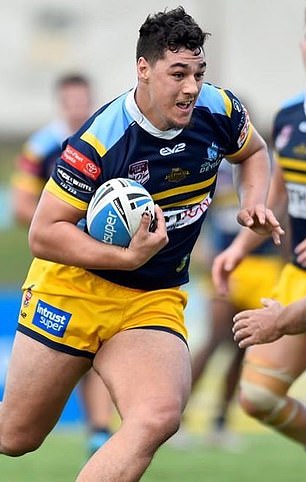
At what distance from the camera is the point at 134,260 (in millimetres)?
5590

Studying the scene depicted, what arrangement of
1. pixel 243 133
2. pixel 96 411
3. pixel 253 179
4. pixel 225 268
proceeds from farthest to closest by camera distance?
pixel 96 411 < pixel 225 268 < pixel 253 179 < pixel 243 133

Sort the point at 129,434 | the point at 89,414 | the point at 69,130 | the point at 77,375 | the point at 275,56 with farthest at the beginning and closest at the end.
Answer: the point at 275,56
the point at 69,130
the point at 89,414
the point at 77,375
the point at 129,434

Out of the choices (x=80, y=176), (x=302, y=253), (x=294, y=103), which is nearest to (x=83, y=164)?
(x=80, y=176)

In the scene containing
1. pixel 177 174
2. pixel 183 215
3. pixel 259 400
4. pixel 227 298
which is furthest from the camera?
pixel 227 298

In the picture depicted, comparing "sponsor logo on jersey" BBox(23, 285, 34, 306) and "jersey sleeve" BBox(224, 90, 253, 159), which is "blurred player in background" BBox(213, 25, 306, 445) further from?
"sponsor logo on jersey" BBox(23, 285, 34, 306)

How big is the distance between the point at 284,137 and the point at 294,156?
6.6 inches

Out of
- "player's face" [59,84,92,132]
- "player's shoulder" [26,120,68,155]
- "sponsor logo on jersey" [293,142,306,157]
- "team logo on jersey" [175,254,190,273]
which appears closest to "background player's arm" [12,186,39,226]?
"player's shoulder" [26,120,68,155]

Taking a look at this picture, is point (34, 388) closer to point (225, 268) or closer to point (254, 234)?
point (225, 268)

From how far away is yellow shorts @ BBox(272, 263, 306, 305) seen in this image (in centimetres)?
723

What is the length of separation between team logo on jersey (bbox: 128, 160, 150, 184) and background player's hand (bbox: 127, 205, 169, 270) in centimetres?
31

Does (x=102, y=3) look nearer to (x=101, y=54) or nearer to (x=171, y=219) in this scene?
(x=101, y=54)

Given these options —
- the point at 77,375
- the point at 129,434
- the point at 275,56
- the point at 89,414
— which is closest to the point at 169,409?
the point at 129,434

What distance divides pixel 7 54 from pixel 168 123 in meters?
21.3

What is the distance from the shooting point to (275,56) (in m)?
25.8
